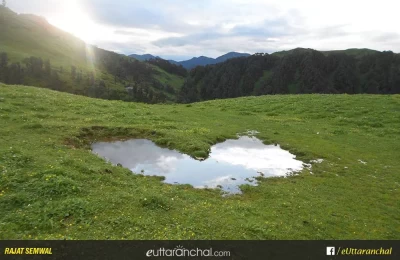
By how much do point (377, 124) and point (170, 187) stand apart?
32242 mm

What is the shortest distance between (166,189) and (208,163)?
598 centimetres

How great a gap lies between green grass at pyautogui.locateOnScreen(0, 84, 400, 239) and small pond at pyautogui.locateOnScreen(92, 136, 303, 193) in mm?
1059

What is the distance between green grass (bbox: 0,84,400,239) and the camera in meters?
11.4

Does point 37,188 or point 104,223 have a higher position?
point 37,188
